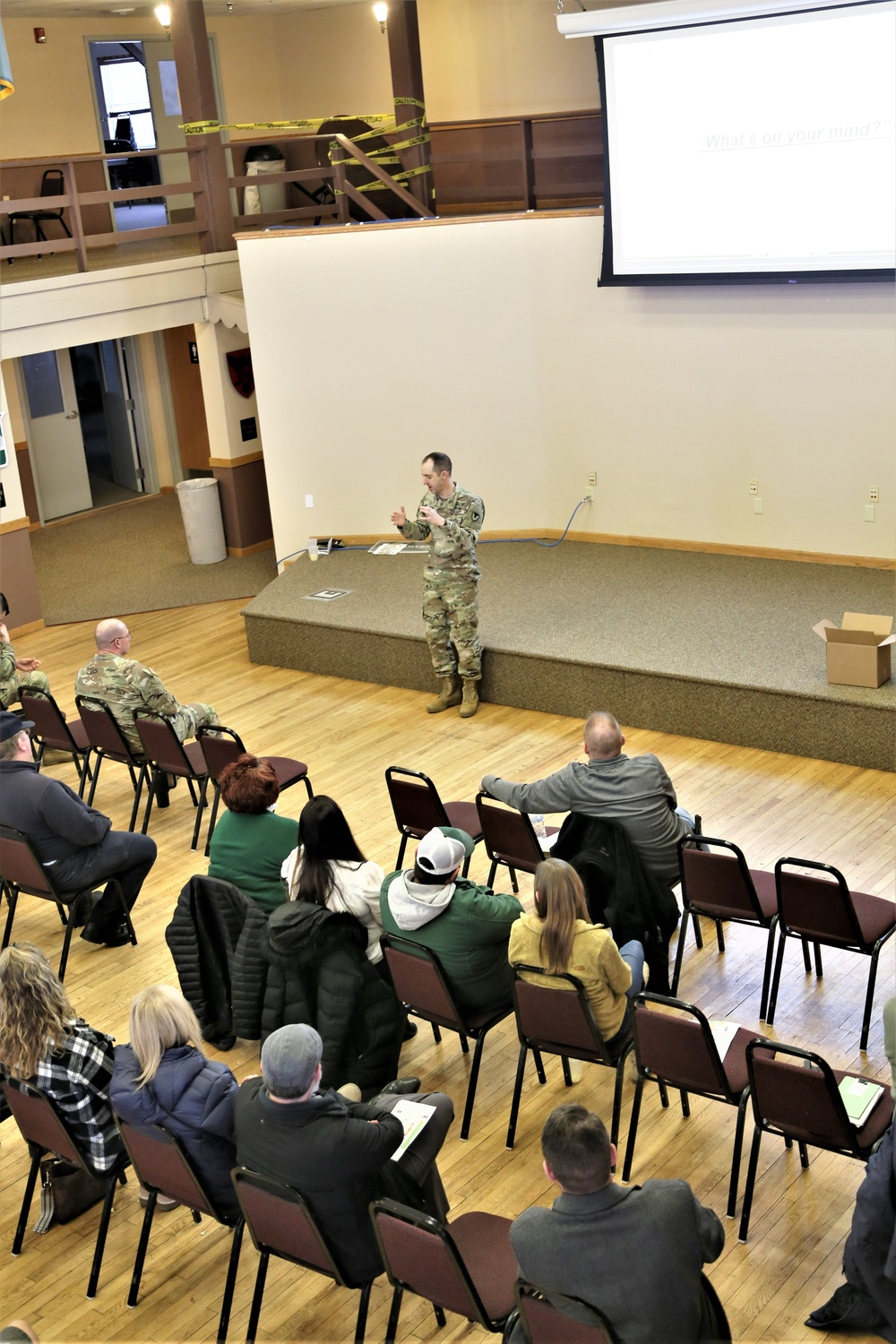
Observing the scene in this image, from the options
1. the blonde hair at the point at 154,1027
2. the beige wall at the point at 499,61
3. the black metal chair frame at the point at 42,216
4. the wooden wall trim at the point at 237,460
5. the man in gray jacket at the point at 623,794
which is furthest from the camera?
the black metal chair frame at the point at 42,216

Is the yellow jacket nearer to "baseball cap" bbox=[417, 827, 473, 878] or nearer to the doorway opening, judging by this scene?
"baseball cap" bbox=[417, 827, 473, 878]

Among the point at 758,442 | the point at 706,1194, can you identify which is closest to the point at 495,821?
the point at 706,1194

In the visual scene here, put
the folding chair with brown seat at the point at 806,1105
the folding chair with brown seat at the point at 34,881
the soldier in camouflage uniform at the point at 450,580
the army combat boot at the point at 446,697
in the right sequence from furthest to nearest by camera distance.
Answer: the army combat boot at the point at 446,697, the soldier in camouflage uniform at the point at 450,580, the folding chair with brown seat at the point at 34,881, the folding chair with brown seat at the point at 806,1105

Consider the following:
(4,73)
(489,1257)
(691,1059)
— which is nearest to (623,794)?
(691,1059)

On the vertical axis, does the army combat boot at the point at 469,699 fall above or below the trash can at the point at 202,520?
below

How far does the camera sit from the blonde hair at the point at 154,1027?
11.6ft

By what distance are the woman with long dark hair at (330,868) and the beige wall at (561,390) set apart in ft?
18.7

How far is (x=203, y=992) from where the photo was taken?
4.90 m

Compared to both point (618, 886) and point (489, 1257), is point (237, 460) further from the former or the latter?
point (489, 1257)

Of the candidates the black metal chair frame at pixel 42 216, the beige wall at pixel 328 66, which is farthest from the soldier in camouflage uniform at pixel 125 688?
the beige wall at pixel 328 66

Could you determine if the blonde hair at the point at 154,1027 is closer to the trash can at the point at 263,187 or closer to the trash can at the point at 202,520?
the trash can at the point at 202,520

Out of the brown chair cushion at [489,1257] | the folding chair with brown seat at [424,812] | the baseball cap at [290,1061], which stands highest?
the baseball cap at [290,1061]

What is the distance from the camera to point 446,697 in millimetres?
8328

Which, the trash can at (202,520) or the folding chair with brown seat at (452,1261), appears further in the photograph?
the trash can at (202,520)
